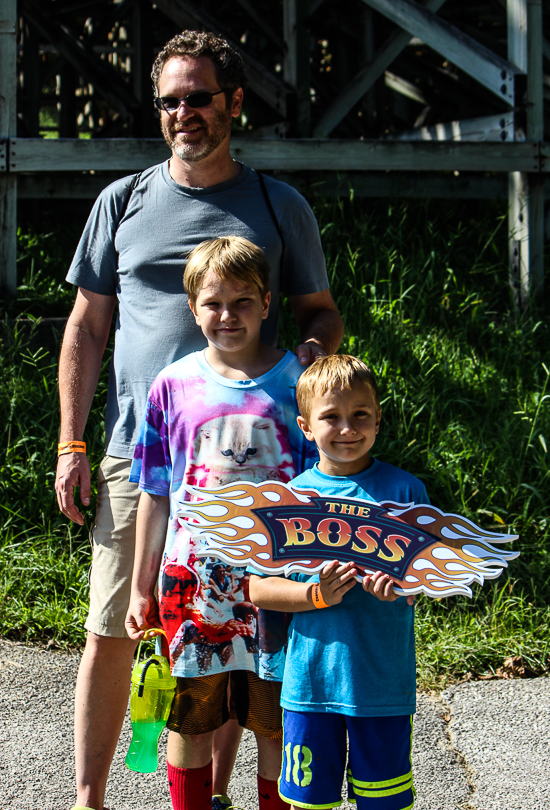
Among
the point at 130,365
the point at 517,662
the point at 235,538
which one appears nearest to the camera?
the point at 235,538

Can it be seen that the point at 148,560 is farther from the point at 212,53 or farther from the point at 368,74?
the point at 368,74

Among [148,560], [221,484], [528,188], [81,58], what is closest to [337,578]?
[221,484]

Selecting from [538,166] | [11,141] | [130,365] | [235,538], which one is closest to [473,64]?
[538,166]

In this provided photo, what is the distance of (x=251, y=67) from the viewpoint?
18.0 feet

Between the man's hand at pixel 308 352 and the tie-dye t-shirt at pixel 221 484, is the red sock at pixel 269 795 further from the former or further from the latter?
the man's hand at pixel 308 352

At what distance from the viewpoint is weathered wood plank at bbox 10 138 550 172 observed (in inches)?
189

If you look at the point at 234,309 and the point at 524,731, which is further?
the point at 524,731

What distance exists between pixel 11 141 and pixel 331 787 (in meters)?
3.97

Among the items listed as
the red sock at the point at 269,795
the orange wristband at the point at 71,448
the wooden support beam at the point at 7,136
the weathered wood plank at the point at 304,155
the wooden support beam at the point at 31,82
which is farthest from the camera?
the wooden support beam at the point at 31,82

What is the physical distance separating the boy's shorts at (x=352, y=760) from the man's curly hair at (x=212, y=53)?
1.62m

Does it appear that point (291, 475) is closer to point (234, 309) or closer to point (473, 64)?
point (234, 309)

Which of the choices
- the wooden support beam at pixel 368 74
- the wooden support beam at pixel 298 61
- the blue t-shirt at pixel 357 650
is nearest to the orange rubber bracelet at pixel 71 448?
the blue t-shirt at pixel 357 650

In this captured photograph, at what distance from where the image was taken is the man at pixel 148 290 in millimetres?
2303

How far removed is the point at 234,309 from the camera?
203cm
